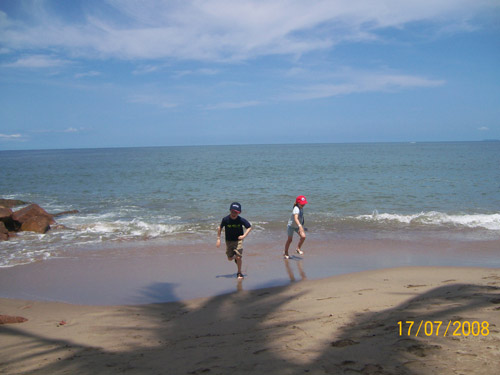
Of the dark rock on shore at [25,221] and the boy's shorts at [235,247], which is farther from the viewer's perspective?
the dark rock on shore at [25,221]

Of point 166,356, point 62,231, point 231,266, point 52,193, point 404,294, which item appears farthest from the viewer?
point 52,193

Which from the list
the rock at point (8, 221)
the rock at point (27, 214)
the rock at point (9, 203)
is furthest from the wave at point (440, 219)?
the rock at point (9, 203)

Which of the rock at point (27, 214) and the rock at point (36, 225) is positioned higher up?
the rock at point (27, 214)

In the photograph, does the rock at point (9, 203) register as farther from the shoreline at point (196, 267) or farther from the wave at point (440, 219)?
the wave at point (440, 219)

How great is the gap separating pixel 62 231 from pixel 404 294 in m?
12.3

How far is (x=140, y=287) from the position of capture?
7828mm

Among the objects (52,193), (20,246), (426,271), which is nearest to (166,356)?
(426,271)

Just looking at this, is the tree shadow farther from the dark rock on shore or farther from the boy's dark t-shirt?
the dark rock on shore

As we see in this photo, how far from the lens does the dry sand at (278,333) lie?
352 cm

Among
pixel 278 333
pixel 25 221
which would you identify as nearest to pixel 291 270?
pixel 278 333

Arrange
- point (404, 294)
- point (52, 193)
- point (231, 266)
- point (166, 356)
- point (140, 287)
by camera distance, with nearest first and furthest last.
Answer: point (166, 356), point (404, 294), point (140, 287), point (231, 266), point (52, 193)

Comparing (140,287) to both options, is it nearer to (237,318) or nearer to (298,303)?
(237,318)
